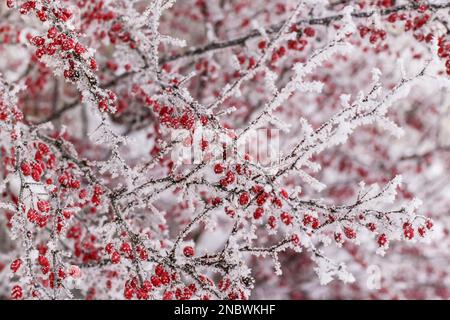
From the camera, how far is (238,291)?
2643 millimetres

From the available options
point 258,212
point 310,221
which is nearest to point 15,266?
point 258,212

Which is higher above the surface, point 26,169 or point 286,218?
point 26,169

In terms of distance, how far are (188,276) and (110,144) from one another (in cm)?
90

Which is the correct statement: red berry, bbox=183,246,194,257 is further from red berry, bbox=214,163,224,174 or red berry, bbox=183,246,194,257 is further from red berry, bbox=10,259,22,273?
red berry, bbox=10,259,22,273

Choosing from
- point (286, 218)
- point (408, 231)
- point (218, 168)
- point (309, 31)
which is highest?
point (309, 31)

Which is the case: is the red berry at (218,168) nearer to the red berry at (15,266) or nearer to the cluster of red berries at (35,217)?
the cluster of red berries at (35,217)

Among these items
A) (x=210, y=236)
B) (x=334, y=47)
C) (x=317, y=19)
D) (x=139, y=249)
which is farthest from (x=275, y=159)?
(x=210, y=236)

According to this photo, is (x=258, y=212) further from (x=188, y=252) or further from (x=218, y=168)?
(x=188, y=252)

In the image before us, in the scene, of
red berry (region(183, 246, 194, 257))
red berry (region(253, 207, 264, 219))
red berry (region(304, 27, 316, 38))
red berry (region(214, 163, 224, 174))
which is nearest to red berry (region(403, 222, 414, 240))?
red berry (region(253, 207, 264, 219))

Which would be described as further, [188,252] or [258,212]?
[188,252]

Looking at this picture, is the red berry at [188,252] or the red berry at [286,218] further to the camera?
the red berry at [188,252]

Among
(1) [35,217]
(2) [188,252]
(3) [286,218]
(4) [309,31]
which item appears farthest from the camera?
(4) [309,31]

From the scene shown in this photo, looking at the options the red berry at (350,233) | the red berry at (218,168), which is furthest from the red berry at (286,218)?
the red berry at (218,168)

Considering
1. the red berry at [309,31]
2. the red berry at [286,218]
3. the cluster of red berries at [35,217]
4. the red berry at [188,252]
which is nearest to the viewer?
the cluster of red berries at [35,217]
